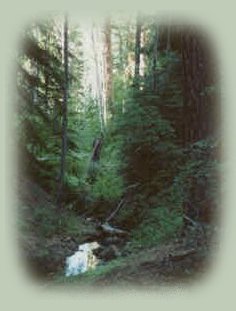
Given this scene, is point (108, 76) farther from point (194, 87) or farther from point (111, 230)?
point (111, 230)

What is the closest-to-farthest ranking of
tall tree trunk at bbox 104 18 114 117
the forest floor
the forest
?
the forest floor → the forest → tall tree trunk at bbox 104 18 114 117

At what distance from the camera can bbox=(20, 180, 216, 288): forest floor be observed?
206 inches

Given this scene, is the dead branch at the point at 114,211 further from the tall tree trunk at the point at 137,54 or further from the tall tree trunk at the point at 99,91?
the tall tree trunk at the point at 137,54

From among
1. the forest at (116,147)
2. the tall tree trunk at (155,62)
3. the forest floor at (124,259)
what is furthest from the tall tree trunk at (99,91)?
the forest floor at (124,259)

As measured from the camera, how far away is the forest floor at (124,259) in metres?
5.24

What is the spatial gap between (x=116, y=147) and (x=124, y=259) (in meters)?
0.98

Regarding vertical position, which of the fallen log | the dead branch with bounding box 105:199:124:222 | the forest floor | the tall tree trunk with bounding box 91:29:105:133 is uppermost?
the tall tree trunk with bounding box 91:29:105:133

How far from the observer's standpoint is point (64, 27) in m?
5.41

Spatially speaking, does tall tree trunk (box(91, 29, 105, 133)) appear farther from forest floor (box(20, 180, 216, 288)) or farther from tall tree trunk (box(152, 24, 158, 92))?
forest floor (box(20, 180, 216, 288))

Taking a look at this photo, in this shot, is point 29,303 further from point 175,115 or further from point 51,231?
point 175,115

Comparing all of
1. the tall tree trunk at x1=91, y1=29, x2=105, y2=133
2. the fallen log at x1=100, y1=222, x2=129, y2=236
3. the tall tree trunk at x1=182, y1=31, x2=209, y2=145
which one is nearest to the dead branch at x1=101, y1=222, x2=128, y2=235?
the fallen log at x1=100, y1=222, x2=129, y2=236

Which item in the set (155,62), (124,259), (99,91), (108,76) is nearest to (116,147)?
(99,91)

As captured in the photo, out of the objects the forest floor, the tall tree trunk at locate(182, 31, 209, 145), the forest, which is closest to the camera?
the forest floor

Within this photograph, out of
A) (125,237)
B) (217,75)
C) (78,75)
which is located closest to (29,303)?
(125,237)
